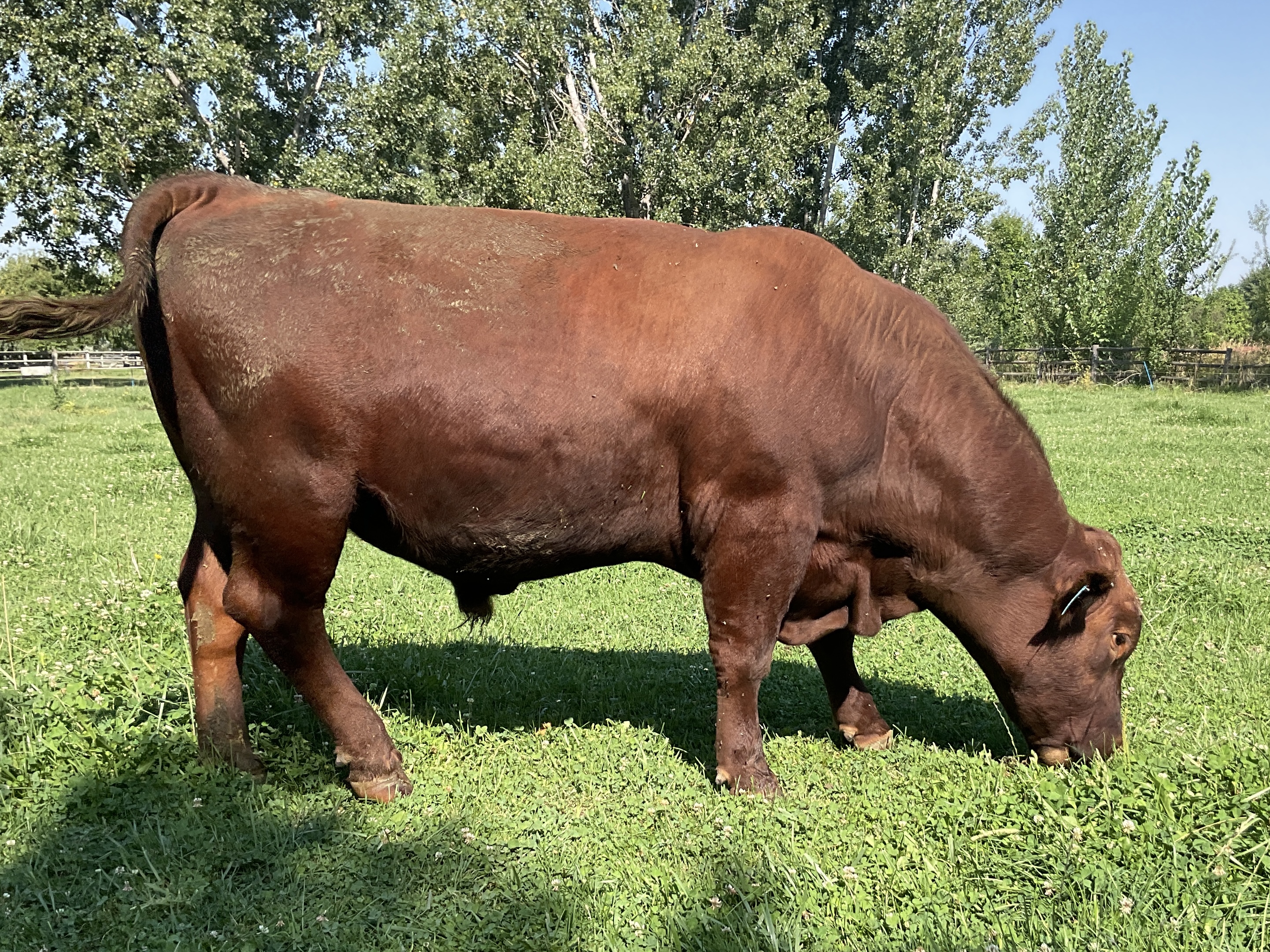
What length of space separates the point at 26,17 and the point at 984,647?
30923 mm

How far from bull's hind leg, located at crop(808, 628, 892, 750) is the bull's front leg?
0.70m

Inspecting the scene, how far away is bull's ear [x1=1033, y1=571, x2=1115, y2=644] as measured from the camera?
13.6ft

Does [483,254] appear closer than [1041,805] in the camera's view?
No

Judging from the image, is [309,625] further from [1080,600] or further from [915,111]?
[915,111]

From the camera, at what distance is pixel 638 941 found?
3043mm

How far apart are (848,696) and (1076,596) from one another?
1.26 m

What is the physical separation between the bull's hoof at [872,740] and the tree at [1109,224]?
3521 centimetres

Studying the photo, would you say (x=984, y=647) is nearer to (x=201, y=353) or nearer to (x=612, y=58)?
(x=201, y=353)

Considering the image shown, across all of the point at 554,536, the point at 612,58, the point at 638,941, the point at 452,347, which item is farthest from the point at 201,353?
the point at 612,58

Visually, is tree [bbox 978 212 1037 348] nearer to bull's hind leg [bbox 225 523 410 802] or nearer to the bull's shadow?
the bull's shadow

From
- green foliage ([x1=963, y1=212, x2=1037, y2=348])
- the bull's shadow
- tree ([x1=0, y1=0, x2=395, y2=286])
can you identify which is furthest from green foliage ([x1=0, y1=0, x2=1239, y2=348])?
the bull's shadow

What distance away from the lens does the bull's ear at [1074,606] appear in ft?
13.6

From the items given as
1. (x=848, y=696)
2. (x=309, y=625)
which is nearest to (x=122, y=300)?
(x=309, y=625)

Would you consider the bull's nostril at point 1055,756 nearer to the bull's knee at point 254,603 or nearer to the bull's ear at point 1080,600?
the bull's ear at point 1080,600
